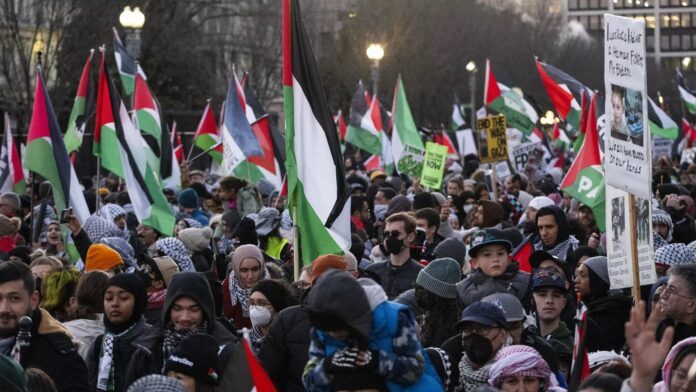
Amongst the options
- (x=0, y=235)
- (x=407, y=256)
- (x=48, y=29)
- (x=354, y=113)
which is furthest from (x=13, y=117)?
(x=407, y=256)

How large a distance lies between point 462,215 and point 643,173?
9.18m

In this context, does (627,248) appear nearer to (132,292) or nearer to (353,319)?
(132,292)

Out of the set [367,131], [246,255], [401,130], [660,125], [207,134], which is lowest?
[660,125]

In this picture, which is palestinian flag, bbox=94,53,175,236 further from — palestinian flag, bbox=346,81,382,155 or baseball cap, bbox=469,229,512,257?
palestinian flag, bbox=346,81,382,155

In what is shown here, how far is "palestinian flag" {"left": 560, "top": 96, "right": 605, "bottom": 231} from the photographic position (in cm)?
1429

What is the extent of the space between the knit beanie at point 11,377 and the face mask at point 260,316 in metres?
2.39

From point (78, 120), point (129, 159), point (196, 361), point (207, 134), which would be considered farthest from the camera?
point (207, 134)

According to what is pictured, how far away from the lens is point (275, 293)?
834cm

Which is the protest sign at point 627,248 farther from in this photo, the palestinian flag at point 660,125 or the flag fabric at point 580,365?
the palestinian flag at point 660,125

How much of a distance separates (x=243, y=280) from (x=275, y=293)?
1.74m

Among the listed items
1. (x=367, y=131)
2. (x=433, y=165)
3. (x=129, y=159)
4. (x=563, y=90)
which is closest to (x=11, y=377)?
(x=129, y=159)

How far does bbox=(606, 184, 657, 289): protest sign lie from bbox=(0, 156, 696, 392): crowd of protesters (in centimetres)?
15

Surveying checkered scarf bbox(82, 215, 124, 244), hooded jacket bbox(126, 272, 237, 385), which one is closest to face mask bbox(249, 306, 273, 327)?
hooded jacket bbox(126, 272, 237, 385)

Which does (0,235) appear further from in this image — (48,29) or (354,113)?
(48,29)
